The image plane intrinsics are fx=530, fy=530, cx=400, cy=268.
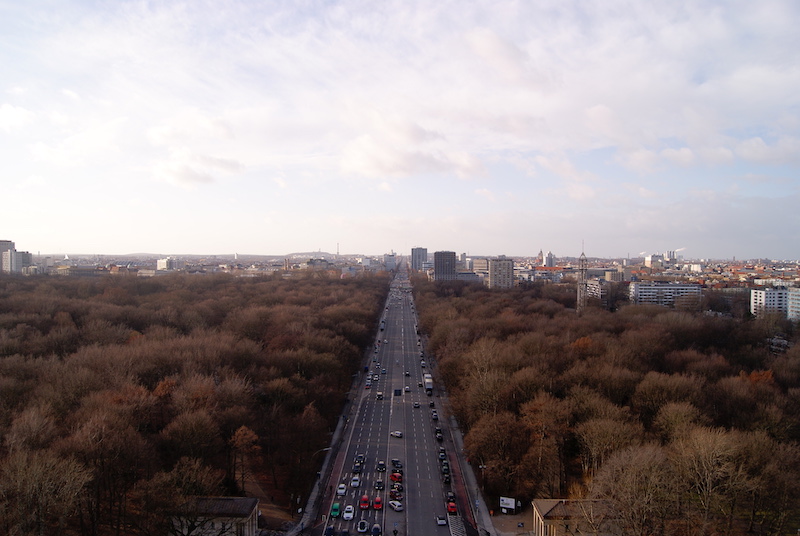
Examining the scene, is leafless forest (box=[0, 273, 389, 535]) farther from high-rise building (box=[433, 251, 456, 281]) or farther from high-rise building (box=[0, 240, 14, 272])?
high-rise building (box=[0, 240, 14, 272])

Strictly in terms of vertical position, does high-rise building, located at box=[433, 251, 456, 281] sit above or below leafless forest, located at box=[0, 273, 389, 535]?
above

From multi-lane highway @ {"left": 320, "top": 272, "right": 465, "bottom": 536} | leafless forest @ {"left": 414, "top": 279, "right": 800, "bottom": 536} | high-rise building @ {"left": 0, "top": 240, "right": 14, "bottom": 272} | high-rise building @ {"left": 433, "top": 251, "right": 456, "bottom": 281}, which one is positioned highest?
high-rise building @ {"left": 0, "top": 240, "right": 14, "bottom": 272}

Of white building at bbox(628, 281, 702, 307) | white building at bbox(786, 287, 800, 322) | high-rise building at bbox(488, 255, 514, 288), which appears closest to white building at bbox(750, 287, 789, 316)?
white building at bbox(786, 287, 800, 322)

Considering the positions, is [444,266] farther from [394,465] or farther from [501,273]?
[394,465]

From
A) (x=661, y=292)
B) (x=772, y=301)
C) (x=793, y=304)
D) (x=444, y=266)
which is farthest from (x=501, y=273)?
(x=793, y=304)

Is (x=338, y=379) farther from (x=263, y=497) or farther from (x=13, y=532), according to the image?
(x=13, y=532)

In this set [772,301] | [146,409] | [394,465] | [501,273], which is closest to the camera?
[146,409]

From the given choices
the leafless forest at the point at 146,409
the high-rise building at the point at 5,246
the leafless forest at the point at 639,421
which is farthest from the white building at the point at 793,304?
the high-rise building at the point at 5,246

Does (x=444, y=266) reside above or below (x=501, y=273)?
above

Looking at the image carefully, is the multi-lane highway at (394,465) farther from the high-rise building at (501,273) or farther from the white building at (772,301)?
the high-rise building at (501,273)
